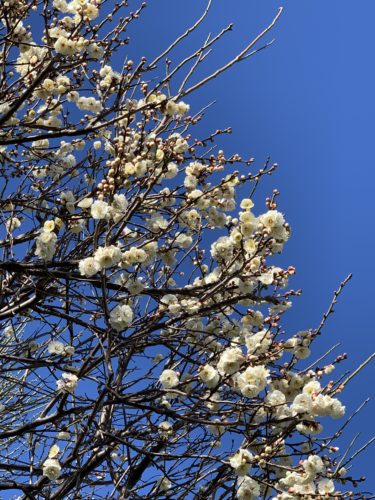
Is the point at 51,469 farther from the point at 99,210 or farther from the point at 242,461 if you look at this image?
the point at 99,210

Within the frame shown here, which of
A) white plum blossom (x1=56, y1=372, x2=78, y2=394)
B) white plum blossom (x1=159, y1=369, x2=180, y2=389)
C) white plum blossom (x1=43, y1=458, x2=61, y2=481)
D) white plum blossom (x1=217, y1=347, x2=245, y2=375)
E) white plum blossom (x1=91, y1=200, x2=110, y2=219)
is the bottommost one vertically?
white plum blossom (x1=217, y1=347, x2=245, y2=375)

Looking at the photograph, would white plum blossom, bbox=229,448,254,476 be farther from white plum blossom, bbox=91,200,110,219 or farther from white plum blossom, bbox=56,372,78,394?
white plum blossom, bbox=91,200,110,219

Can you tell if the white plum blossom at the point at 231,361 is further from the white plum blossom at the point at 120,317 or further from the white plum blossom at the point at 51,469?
the white plum blossom at the point at 51,469

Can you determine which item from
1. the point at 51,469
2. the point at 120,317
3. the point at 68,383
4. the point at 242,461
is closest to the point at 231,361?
the point at 242,461

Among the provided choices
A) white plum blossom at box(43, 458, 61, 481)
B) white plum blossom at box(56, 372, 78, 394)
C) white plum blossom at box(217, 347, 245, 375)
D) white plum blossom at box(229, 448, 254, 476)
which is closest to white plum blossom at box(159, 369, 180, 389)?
white plum blossom at box(217, 347, 245, 375)

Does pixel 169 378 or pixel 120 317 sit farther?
pixel 169 378

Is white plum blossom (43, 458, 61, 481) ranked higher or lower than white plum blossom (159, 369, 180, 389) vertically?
lower

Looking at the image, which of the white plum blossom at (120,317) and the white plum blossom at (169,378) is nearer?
the white plum blossom at (120,317)

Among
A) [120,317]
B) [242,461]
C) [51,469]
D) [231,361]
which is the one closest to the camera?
[242,461]

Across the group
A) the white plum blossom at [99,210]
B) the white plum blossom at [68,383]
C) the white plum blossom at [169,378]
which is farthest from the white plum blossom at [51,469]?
the white plum blossom at [99,210]

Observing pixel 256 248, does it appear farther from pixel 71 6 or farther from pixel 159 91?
→ pixel 71 6

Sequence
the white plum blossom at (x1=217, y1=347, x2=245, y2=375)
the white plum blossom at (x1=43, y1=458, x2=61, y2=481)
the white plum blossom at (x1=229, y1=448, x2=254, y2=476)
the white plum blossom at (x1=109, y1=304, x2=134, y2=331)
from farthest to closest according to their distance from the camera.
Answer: the white plum blossom at (x1=43, y1=458, x2=61, y2=481) → the white plum blossom at (x1=109, y1=304, x2=134, y2=331) → the white plum blossom at (x1=217, y1=347, x2=245, y2=375) → the white plum blossom at (x1=229, y1=448, x2=254, y2=476)

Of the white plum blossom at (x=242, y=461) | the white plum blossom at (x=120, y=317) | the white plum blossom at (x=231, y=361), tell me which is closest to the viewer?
the white plum blossom at (x=242, y=461)

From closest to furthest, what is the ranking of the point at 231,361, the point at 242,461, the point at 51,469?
the point at 242,461, the point at 231,361, the point at 51,469
